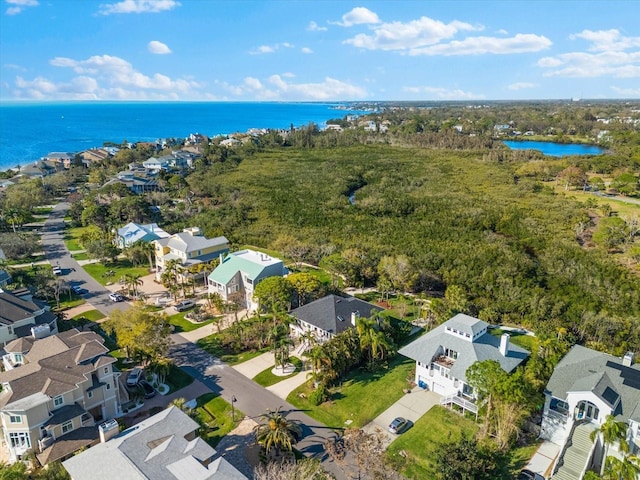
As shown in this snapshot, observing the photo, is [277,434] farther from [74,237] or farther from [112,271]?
[74,237]

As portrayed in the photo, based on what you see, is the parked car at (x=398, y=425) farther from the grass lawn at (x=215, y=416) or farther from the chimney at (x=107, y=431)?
the chimney at (x=107, y=431)

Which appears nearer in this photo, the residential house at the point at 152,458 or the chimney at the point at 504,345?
the residential house at the point at 152,458

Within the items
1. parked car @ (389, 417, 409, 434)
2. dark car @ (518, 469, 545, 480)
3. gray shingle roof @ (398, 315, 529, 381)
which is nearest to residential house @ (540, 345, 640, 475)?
dark car @ (518, 469, 545, 480)

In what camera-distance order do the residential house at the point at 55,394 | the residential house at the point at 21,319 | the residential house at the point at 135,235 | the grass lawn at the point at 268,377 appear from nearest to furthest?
the residential house at the point at 55,394, the grass lawn at the point at 268,377, the residential house at the point at 21,319, the residential house at the point at 135,235

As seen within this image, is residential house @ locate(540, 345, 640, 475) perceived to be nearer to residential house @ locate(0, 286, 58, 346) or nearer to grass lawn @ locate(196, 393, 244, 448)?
grass lawn @ locate(196, 393, 244, 448)

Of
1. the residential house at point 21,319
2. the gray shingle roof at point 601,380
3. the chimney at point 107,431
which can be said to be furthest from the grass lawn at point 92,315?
the gray shingle roof at point 601,380

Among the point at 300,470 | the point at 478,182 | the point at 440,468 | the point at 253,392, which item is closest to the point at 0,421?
the point at 253,392
